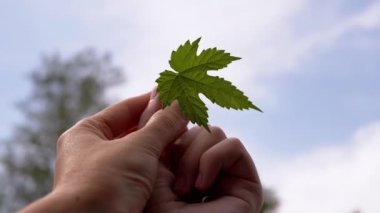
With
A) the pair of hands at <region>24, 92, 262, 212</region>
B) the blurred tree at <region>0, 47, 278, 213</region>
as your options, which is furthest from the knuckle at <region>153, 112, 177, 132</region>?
the blurred tree at <region>0, 47, 278, 213</region>

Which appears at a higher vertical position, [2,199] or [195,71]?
[2,199]

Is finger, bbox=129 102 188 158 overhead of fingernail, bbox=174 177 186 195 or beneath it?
overhead

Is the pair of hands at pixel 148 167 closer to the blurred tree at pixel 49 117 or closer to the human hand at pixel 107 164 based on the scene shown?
the human hand at pixel 107 164

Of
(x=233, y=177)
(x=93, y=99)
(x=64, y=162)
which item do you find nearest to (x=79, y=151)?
(x=64, y=162)

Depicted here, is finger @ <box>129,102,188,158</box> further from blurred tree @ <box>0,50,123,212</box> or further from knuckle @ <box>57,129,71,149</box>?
blurred tree @ <box>0,50,123,212</box>

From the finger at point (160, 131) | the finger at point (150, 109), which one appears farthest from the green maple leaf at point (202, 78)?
the finger at point (150, 109)

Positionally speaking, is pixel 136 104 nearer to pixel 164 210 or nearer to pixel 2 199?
pixel 164 210
